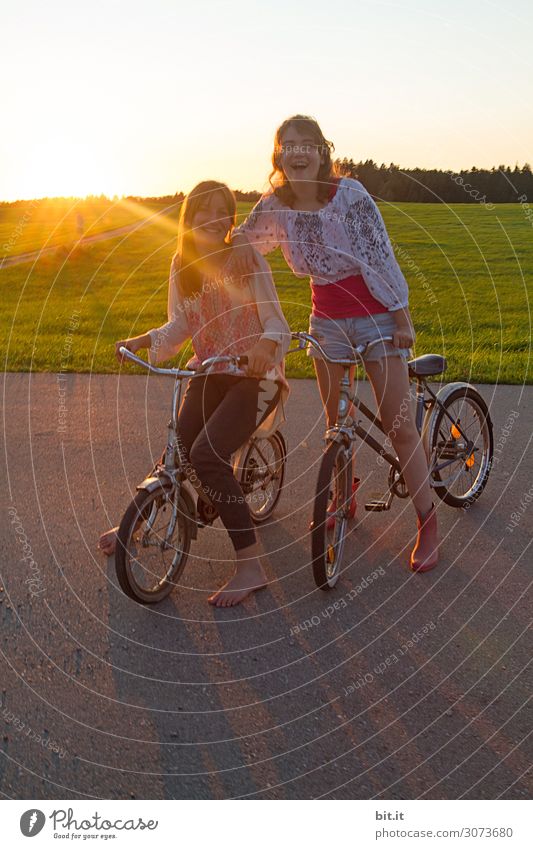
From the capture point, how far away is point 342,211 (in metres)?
4.41

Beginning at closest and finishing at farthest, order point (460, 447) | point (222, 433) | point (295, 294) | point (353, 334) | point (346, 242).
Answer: point (222, 433)
point (346, 242)
point (353, 334)
point (460, 447)
point (295, 294)

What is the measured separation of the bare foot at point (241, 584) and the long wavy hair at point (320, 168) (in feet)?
5.86

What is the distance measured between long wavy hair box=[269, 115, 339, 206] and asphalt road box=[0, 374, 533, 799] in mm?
1889

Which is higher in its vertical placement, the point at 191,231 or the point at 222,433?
the point at 191,231

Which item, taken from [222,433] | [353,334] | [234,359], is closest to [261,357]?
[234,359]

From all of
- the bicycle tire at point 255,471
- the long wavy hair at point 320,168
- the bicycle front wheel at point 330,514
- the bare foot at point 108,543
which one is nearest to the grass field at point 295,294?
the bicycle tire at point 255,471

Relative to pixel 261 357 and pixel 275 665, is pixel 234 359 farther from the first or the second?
pixel 275 665

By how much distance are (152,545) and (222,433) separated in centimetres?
61

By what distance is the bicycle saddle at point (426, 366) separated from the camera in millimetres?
4914

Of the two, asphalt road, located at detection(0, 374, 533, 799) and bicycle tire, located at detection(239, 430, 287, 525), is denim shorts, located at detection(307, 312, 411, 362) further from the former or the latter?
asphalt road, located at detection(0, 374, 533, 799)

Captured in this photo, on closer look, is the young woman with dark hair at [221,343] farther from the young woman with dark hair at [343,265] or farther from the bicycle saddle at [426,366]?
the bicycle saddle at [426,366]

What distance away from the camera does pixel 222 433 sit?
14.1ft

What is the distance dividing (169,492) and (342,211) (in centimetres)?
155

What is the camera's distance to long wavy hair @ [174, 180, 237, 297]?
4.26m
